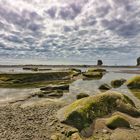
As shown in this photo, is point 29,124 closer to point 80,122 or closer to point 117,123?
point 80,122

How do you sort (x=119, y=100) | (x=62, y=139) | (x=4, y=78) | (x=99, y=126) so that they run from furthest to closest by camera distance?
(x=4, y=78), (x=119, y=100), (x=99, y=126), (x=62, y=139)

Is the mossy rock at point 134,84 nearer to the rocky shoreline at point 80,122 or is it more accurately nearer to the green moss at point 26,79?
the green moss at point 26,79

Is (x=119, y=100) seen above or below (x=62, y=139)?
above

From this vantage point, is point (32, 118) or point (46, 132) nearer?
point (46, 132)

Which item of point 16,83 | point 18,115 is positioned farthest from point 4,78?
point 18,115

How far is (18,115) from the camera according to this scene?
17000 millimetres

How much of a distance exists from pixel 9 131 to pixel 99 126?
558 centimetres

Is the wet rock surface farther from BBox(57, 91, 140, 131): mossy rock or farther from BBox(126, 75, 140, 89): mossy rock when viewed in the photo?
BBox(126, 75, 140, 89): mossy rock

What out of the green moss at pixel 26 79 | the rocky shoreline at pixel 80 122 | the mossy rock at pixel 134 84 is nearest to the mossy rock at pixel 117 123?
the rocky shoreline at pixel 80 122

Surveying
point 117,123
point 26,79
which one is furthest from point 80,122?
point 26,79

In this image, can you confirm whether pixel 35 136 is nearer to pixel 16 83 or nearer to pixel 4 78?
pixel 16 83

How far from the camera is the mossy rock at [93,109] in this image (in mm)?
14609

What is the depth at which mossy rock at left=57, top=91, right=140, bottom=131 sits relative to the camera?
14609 millimetres

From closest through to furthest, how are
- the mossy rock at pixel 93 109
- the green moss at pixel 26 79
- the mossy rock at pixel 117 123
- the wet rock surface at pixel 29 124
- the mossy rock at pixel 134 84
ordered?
1. the wet rock surface at pixel 29 124
2. the mossy rock at pixel 117 123
3. the mossy rock at pixel 93 109
4. the mossy rock at pixel 134 84
5. the green moss at pixel 26 79
